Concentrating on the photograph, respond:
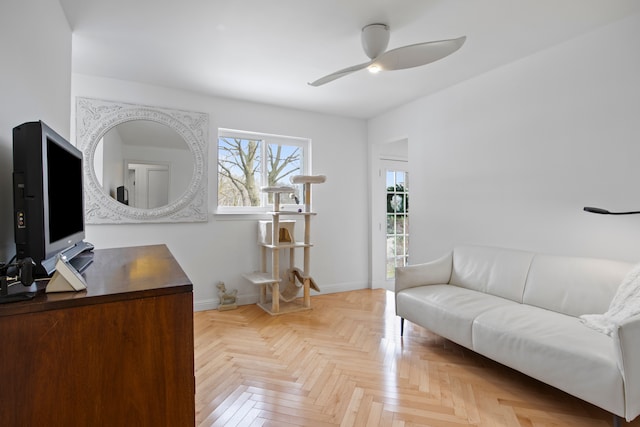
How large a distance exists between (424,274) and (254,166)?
2.24 m

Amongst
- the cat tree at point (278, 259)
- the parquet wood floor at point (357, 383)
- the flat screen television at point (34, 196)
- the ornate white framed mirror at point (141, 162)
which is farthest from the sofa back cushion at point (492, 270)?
the flat screen television at point (34, 196)

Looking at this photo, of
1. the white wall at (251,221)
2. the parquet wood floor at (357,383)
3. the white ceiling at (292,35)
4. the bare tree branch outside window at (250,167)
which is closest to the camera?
the parquet wood floor at (357,383)

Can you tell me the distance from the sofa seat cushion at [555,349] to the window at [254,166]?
8.09 ft

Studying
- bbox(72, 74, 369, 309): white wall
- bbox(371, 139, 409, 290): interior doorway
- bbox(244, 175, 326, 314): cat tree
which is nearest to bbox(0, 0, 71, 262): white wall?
bbox(72, 74, 369, 309): white wall

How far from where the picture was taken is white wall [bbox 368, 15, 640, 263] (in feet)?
7.04

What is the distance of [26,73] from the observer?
1408 mm

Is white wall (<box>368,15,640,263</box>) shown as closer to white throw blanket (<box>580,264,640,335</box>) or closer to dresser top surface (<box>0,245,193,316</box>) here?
white throw blanket (<box>580,264,640,335</box>)

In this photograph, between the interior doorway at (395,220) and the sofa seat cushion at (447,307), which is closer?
the sofa seat cushion at (447,307)

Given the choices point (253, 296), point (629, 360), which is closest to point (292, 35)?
point (629, 360)

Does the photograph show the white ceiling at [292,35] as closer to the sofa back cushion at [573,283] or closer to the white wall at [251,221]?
the white wall at [251,221]

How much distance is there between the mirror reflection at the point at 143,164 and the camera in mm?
3074

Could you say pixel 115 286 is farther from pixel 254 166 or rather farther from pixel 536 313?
pixel 254 166

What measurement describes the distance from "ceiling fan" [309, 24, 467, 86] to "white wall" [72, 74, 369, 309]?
1698mm

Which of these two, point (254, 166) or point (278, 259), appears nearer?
point (278, 259)
